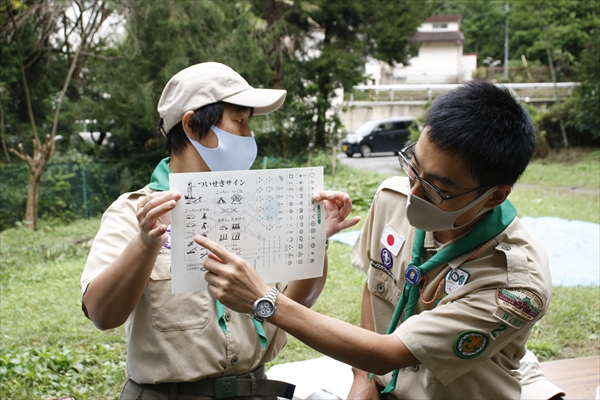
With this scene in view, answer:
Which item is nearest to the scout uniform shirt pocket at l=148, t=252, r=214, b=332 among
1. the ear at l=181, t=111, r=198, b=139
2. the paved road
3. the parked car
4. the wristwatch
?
the wristwatch

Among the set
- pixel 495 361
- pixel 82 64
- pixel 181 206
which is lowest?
pixel 495 361

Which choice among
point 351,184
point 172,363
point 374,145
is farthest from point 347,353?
point 374,145

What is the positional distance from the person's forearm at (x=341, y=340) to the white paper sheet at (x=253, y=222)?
15cm

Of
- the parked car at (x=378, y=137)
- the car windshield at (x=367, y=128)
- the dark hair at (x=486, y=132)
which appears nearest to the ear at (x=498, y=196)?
the dark hair at (x=486, y=132)

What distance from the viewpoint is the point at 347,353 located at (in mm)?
1619

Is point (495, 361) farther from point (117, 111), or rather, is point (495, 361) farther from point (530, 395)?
point (117, 111)

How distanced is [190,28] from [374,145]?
9538 millimetres

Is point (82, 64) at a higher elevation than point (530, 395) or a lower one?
higher

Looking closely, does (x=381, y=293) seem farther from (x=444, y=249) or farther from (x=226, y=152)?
(x=226, y=152)

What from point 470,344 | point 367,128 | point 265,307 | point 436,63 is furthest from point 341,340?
point 436,63

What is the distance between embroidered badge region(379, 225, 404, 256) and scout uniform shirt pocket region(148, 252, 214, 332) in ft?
2.49

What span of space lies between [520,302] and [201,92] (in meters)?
1.25

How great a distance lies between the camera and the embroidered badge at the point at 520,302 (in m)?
1.64

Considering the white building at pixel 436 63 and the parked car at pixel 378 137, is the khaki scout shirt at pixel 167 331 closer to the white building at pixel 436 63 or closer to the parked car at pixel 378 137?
the parked car at pixel 378 137
